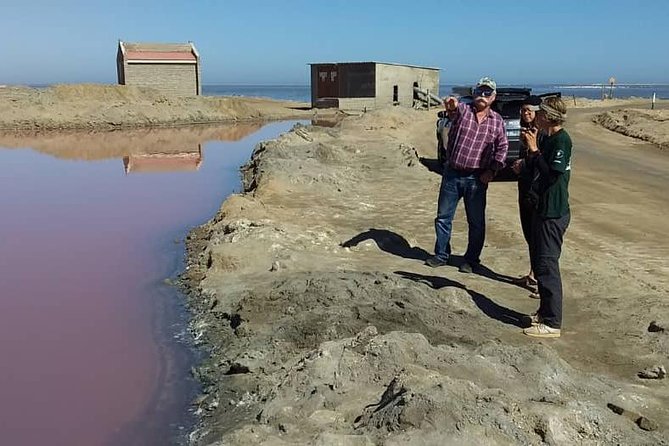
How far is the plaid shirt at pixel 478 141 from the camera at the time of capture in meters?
7.09

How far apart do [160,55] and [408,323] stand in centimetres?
4402

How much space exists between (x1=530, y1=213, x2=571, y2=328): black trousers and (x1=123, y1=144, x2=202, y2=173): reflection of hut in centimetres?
1620

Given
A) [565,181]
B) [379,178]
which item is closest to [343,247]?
[565,181]

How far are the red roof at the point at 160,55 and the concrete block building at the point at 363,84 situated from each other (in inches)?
345

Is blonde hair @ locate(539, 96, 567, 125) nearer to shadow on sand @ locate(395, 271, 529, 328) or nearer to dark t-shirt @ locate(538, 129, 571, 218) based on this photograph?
dark t-shirt @ locate(538, 129, 571, 218)

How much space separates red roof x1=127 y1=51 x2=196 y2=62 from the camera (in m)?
45.5

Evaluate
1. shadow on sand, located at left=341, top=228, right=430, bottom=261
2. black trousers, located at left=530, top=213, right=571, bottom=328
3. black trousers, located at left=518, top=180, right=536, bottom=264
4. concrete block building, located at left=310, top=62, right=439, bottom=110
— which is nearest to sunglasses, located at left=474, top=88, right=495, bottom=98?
black trousers, located at left=518, top=180, right=536, bottom=264

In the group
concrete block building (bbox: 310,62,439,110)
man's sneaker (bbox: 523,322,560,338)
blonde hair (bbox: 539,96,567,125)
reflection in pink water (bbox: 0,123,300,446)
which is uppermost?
concrete block building (bbox: 310,62,439,110)

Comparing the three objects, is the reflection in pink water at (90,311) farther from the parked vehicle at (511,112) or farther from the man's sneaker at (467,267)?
the parked vehicle at (511,112)

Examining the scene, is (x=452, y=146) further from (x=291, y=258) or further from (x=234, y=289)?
(x=234, y=289)

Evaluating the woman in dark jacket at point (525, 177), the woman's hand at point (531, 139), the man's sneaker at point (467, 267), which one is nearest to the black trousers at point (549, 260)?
the woman in dark jacket at point (525, 177)

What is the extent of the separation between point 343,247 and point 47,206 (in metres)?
8.42

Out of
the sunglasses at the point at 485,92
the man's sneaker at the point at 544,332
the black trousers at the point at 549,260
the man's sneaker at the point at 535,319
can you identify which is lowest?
the man's sneaker at the point at 544,332

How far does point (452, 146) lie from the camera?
729 centimetres
